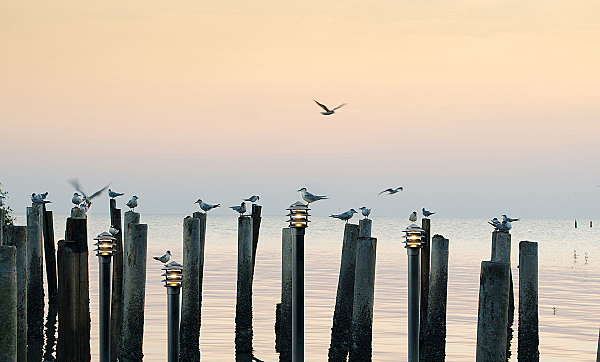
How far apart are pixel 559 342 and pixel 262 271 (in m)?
16.1

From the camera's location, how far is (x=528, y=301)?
11.1 m

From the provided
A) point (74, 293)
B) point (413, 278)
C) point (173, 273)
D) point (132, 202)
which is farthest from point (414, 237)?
point (132, 202)

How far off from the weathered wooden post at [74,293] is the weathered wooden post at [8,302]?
45 centimetres

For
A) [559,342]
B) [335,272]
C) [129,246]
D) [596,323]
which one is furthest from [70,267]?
[335,272]

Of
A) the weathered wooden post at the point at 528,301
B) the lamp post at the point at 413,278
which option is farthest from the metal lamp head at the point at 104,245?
the weathered wooden post at the point at 528,301

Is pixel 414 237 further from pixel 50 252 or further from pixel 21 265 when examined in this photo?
pixel 50 252

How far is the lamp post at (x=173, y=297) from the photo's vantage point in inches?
262

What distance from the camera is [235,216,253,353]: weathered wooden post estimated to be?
13359mm

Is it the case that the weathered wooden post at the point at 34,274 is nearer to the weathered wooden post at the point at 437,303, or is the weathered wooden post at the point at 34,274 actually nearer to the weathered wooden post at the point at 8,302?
the weathered wooden post at the point at 8,302

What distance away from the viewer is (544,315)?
60.7ft

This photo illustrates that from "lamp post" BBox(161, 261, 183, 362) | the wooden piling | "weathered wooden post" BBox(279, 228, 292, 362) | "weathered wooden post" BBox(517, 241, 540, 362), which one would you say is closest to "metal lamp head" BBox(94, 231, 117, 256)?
"lamp post" BBox(161, 261, 183, 362)

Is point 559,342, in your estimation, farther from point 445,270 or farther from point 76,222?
point 76,222

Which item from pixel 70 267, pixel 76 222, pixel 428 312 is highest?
pixel 76 222

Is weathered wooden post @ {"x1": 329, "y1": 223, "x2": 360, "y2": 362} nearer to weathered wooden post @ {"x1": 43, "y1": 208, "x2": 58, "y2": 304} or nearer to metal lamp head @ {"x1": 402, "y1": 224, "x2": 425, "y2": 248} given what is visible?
metal lamp head @ {"x1": 402, "y1": 224, "x2": 425, "y2": 248}
